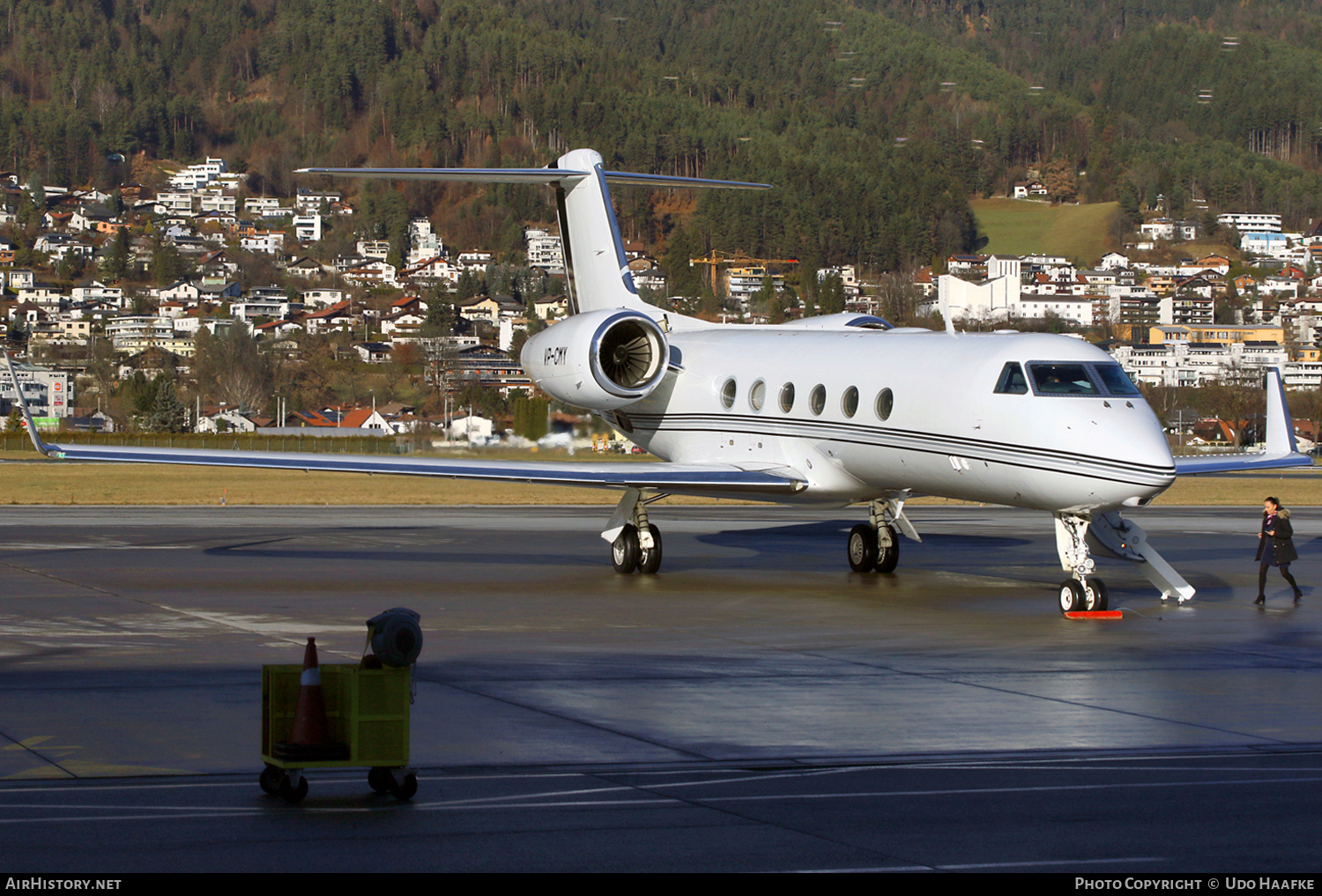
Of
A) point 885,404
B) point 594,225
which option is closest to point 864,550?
point 885,404

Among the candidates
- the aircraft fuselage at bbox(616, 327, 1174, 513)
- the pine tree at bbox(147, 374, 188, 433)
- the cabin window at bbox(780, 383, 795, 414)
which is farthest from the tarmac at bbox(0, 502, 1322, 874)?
the pine tree at bbox(147, 374, 188, 433)

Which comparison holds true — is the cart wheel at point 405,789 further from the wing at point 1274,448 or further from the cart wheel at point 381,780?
the wing at point 1274,448

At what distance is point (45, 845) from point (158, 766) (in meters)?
1.95

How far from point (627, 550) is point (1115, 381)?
290 inches

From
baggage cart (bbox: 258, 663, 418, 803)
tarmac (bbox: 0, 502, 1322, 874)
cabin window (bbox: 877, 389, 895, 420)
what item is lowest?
tarmac (bbox: 0, 502, 1322, 874)

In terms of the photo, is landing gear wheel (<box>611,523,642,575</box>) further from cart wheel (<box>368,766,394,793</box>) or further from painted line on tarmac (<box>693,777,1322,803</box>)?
cart wheel (<box>368,766,394,793</box>)

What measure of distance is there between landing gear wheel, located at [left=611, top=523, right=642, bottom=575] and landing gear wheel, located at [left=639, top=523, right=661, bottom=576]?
5cm

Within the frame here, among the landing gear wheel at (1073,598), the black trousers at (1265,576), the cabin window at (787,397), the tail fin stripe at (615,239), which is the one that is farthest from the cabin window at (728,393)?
the black trousers at (1265,576)

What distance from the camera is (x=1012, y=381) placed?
59.8 ft

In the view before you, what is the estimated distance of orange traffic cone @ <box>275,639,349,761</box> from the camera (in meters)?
8.63

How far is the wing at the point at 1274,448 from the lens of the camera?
66.3 feet

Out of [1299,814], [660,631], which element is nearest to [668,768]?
[1299,814]

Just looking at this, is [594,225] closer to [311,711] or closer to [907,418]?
[907,418]
